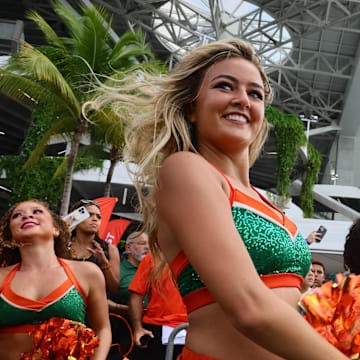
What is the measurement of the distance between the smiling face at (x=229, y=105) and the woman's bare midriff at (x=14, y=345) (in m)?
1.59

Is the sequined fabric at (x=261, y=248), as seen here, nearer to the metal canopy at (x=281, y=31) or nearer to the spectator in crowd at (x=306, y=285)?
the spectator in crowd at (x=306, y=285)

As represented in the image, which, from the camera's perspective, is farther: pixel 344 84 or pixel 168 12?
pixel 344 84

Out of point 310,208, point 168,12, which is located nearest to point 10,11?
point 168,12

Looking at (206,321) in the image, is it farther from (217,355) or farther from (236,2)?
(236,2)

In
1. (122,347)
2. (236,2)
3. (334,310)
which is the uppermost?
(236,2)

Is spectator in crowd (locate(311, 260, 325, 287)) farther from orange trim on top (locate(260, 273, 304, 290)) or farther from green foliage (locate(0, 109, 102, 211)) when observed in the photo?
green foliage (locate(0, 109, 102, 211))

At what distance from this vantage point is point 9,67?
36.6 ft

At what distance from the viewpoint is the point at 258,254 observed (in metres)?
1.36

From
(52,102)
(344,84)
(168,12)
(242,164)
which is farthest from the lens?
(344,84)

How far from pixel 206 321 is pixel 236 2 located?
28.6m

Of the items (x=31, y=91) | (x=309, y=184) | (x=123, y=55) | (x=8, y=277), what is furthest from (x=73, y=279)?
(x=309, y=184)

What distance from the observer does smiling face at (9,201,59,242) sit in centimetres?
304

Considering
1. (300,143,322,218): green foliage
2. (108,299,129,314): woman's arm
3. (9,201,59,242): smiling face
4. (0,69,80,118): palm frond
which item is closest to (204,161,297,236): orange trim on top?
(9,201,59,242): smiling face

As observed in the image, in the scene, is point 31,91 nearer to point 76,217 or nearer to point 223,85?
point 76,217
